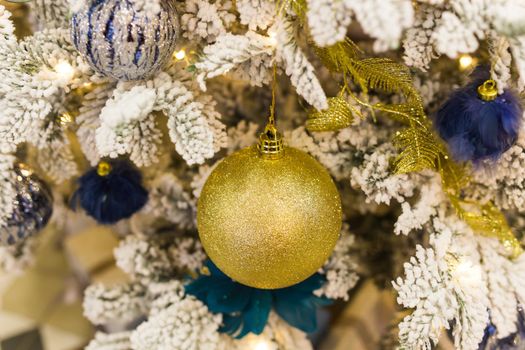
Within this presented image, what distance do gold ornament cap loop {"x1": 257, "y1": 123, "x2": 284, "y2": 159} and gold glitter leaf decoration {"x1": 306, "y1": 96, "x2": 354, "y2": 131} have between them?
0.05m

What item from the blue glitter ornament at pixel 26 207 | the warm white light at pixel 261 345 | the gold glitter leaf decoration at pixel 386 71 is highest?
the gold glitter leaf decoration at pixel 386 71

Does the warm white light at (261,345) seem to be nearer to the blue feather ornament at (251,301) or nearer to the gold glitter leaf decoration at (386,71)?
the blue feather ornament at (251,301)

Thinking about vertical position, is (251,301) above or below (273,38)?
below

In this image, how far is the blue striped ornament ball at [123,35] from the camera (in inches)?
18.5

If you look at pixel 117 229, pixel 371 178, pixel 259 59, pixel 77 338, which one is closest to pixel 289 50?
pixel 259 59

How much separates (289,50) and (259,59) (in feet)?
0.26

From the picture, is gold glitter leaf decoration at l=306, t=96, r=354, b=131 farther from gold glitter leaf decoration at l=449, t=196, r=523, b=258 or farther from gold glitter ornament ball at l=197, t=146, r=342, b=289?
gold glitter leaf decoration at l=449, t=196, r=523, b=258

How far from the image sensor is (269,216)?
20.2 inches

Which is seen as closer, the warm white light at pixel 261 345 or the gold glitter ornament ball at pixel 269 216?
the gold glitter ornament ball at pixel 269 216

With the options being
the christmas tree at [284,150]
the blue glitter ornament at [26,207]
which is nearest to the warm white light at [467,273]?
the christmas tree at [284,150]

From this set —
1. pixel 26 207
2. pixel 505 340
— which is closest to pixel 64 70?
pixel 26 207

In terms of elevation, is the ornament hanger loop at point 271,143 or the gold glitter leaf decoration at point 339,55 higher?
the gold glitter leaf decoration at point 339,55

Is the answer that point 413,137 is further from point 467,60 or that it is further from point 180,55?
point 180,55

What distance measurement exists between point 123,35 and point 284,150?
20 centimetres
